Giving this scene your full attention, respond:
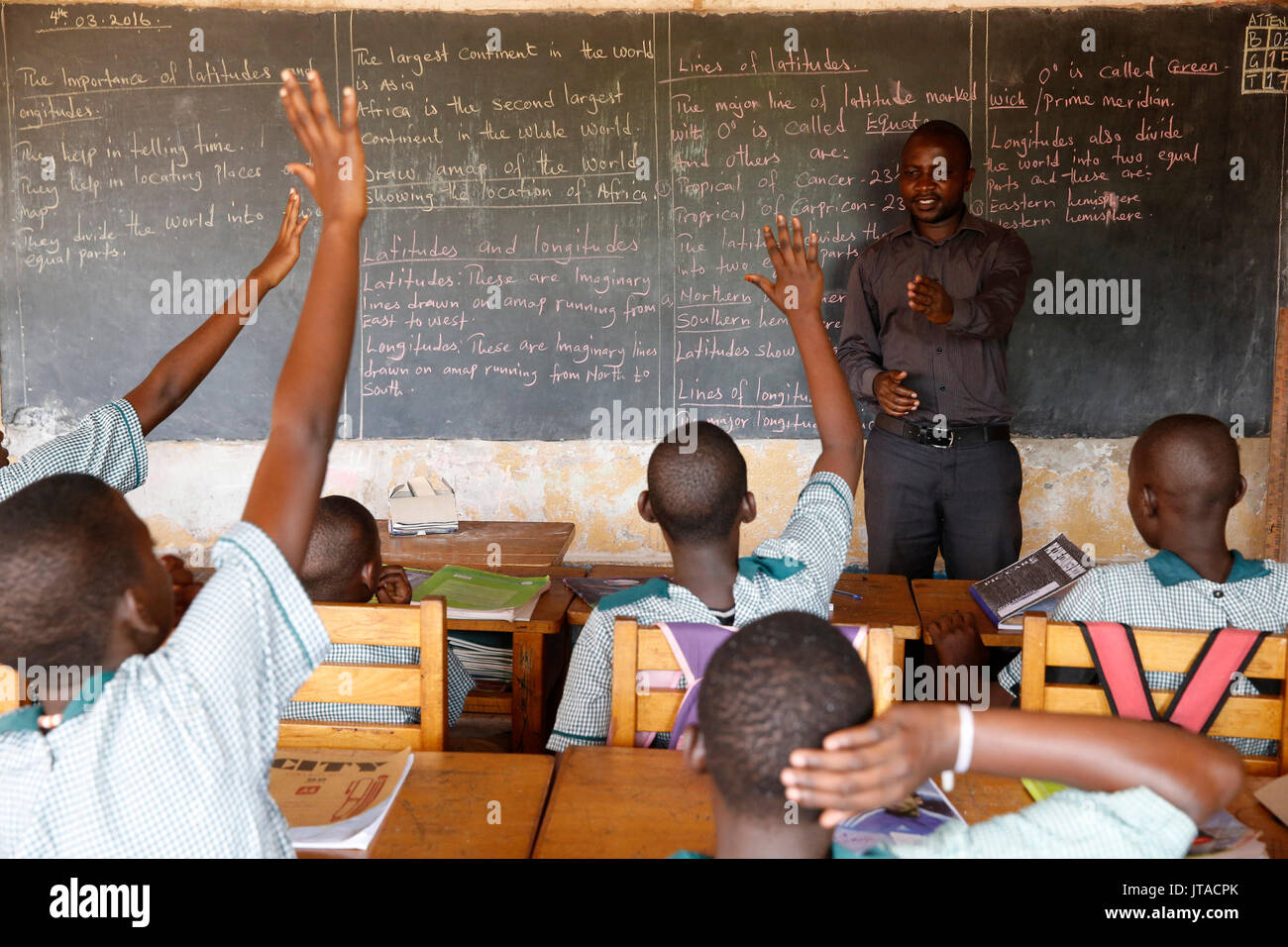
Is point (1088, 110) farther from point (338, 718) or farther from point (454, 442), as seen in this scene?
point (338, 718)

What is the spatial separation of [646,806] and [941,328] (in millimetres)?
2459

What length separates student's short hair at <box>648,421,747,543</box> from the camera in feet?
5.95

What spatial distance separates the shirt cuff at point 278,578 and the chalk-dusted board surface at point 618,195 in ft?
11.1

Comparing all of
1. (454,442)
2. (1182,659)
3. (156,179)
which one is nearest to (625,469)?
(454,442)

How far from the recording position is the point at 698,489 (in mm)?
1811

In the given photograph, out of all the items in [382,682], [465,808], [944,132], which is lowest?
[465,808]

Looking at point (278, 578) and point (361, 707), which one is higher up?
point (278, 578)

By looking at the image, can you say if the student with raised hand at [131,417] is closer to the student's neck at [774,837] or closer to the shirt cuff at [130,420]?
the shirt cuff at [130,420]

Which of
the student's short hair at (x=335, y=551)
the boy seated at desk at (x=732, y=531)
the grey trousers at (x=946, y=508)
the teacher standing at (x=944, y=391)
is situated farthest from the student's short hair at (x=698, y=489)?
the grey trousers at (x=946, y=508)

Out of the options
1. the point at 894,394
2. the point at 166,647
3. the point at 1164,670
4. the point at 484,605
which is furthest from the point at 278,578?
the point at 894,394

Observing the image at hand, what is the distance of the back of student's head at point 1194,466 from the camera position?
1938 millimetres

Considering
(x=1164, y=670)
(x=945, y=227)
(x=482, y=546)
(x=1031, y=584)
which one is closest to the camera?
(x=1164, y=670)

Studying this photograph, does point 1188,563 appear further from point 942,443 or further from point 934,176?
point 934,176
